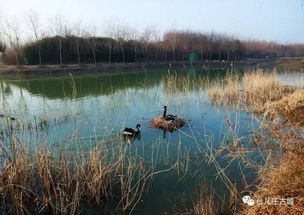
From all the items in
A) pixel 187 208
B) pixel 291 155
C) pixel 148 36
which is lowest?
pixel 187 208

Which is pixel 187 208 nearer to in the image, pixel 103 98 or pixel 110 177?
pixel 110 177

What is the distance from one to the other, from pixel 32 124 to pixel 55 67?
20747 millimetres

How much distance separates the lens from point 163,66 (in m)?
36.1

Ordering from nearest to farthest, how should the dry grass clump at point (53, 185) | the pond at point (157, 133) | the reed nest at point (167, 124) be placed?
the dry grass clump at point (53, 185) → the pond at point (157, 133) → the reed nest at point (167, 124)

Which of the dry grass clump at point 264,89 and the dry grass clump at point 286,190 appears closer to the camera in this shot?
the dry grass clump at point 286,190

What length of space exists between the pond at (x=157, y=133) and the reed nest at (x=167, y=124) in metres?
0.21

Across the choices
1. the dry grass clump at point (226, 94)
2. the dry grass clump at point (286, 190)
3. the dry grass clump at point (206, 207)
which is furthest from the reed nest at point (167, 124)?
the dry grass clump at point (286, 190)

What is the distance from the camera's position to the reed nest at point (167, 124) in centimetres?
916

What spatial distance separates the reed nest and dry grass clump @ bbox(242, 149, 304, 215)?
5.12 m

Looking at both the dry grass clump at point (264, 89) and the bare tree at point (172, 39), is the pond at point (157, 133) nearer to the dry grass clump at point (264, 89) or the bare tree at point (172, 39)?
the dry grass clump at point (264, 89)

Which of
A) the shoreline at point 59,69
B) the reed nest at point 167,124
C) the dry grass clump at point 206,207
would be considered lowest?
the dry grass clump at point 206,207

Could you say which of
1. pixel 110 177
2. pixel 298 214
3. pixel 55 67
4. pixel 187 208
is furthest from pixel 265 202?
pixel 55 67

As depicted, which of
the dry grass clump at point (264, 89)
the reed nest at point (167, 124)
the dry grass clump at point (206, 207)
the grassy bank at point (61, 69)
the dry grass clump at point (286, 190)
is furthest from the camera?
the grassy bank at point (61, 69)

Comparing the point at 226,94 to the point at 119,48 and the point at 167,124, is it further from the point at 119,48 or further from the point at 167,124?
the point at 119,48
